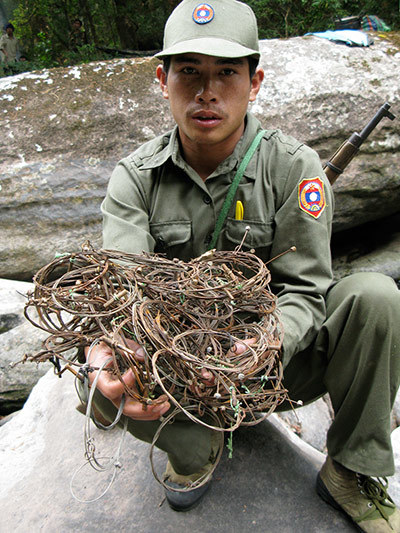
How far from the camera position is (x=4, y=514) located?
2469mm

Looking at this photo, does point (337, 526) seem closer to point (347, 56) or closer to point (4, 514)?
point (4, 514)

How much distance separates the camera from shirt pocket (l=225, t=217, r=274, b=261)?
266 cm

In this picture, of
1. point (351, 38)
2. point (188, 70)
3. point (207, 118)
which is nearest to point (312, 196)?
Result: point (207, 118)

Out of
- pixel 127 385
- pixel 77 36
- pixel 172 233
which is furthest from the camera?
pixel 77 36

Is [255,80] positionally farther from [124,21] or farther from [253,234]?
[124,21]

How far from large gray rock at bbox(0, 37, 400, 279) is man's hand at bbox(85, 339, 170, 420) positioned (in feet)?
10.8

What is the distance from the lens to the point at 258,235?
2.66 m

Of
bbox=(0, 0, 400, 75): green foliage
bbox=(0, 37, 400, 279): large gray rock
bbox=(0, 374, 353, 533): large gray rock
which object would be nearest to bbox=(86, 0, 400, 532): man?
bbox=(0, 374, 353, 533): large gray rock

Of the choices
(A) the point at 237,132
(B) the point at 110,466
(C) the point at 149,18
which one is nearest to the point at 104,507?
(B) the point at 110,466

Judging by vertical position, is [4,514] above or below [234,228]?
below

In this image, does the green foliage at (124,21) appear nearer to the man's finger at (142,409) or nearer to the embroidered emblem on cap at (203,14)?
the embroidered emblem on cap at (203,14)

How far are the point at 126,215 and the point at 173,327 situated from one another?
0.99m

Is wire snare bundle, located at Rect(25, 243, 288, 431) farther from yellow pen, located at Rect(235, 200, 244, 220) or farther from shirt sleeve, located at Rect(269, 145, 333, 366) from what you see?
yellow pen, located at Rect(235, 200, 244, 220)

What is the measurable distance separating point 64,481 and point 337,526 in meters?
1.38
